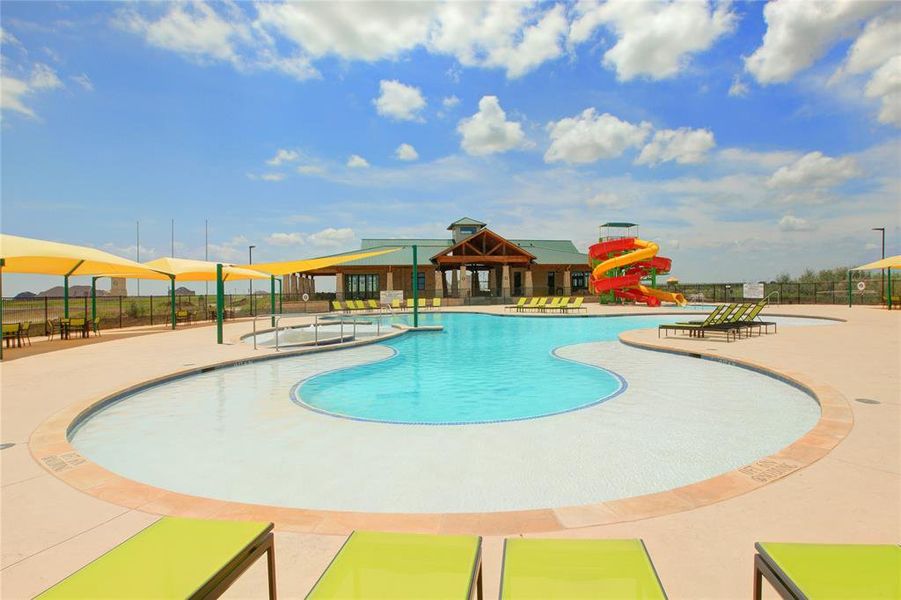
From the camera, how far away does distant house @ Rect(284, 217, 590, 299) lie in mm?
33500

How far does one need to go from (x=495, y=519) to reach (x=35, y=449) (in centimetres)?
460

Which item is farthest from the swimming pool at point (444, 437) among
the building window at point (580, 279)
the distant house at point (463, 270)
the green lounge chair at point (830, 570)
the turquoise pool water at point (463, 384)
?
the building window at point (580, 279)

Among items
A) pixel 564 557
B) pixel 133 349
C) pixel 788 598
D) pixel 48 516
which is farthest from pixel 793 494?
pixel 133 349

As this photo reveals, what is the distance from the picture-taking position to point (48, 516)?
307 centimetres

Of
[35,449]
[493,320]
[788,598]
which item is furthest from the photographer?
[493,320]

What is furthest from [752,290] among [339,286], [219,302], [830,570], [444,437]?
[830,570]

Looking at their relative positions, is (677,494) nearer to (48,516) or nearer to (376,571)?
(376,571)

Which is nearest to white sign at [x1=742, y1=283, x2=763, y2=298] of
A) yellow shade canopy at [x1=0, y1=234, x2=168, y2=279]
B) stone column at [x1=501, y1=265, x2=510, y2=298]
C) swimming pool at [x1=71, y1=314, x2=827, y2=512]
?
stone column at [x1=501, y1=265, x2=510, y2=298]

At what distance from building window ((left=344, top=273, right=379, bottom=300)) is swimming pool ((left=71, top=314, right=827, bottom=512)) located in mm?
25366

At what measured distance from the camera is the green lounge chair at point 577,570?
152 cm

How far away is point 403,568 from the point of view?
1.66 m

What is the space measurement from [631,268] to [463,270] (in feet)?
39.6

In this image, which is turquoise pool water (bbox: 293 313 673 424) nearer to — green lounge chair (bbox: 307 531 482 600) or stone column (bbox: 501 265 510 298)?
green lounge chair (bbox: 307 531 482 600)

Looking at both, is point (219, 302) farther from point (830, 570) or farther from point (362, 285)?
point (362, 285)
